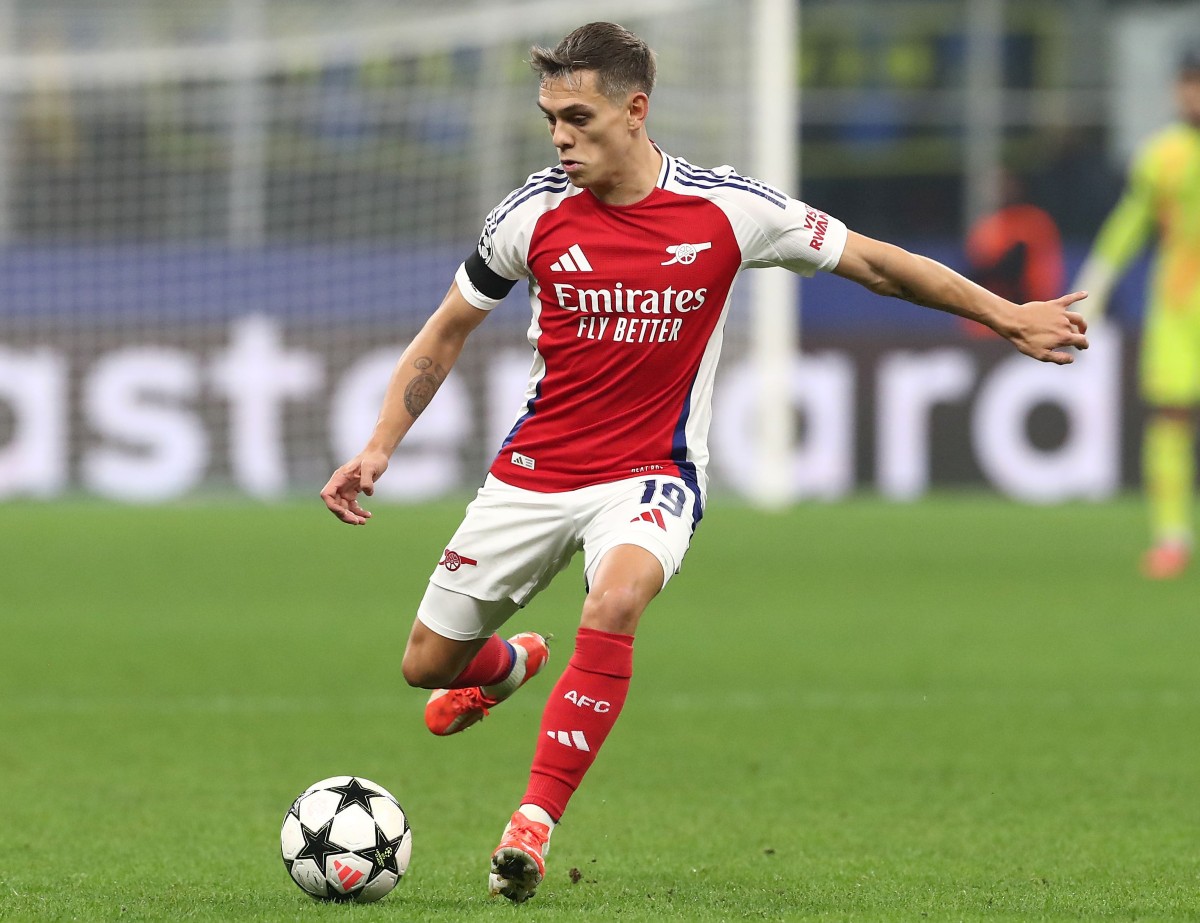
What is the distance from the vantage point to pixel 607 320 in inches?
199

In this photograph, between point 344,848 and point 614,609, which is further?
point 614,609

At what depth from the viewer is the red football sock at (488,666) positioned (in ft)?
18.1

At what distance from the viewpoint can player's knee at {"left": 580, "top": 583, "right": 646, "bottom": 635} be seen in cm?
469

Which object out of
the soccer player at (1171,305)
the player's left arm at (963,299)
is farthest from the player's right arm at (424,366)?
the soccer player at (1171,305)

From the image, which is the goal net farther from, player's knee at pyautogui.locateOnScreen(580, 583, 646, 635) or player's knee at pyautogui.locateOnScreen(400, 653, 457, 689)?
player's knee at pyautogui.locateOnScreen(580, 583, 646, 635)

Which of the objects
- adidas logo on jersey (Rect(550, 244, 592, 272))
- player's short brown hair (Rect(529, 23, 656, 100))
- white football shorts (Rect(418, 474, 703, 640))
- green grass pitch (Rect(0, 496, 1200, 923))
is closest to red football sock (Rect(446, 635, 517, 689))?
white football shorts (Rect(418, 474, 703, 640))

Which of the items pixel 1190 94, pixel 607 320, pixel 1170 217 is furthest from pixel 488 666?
pixel 1170 217

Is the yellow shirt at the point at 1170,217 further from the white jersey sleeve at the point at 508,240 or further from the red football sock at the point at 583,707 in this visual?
the red football sock at the point at 583,707

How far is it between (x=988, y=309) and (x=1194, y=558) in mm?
9001

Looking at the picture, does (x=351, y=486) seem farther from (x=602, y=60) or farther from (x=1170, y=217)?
(x=1170, y=217)

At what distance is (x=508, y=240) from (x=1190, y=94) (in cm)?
744

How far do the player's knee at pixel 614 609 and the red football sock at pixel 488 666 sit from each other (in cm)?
82

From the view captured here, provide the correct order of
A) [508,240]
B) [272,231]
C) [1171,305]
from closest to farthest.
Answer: [508,240] < [1171,305] < [272,231]

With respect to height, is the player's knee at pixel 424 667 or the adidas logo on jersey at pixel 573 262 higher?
the adidas logo on jersey at pixel 573 262
